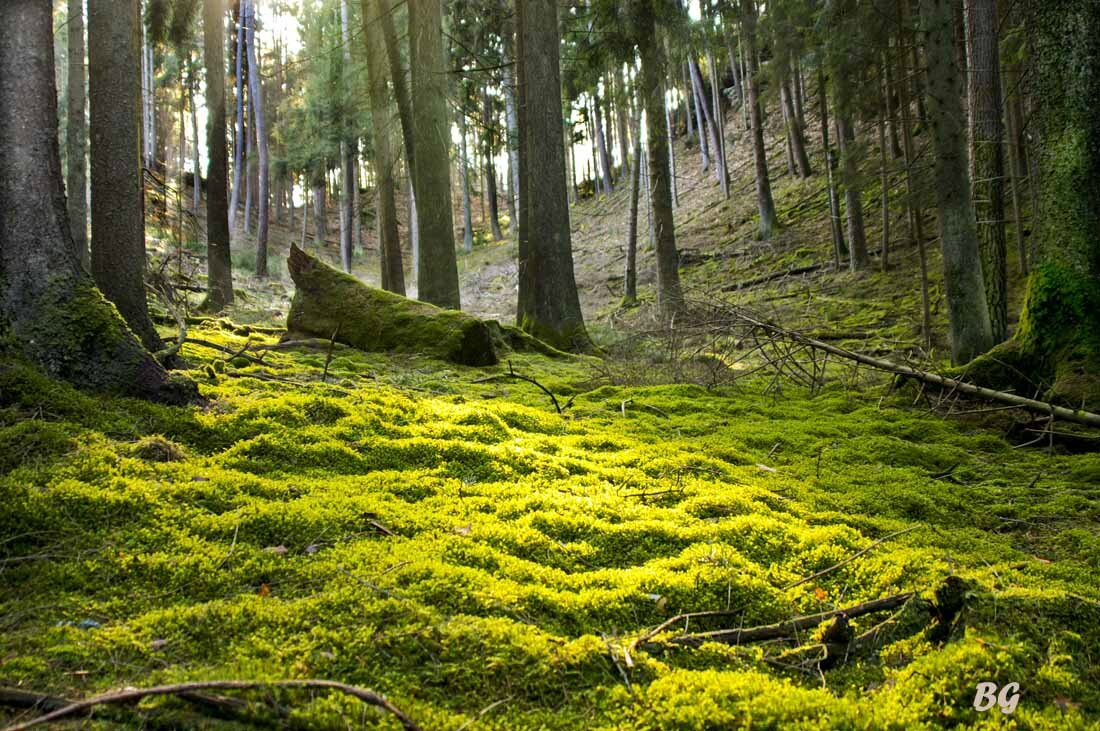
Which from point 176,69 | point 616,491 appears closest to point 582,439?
point 616,491

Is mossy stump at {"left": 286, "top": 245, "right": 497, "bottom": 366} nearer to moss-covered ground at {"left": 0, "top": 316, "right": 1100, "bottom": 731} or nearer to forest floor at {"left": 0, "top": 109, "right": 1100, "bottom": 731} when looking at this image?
forest floor at {"left": 0, "top": 109, "right": 1100, "bottom": 731}

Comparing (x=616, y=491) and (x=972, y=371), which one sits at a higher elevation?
(x=972, y=371)

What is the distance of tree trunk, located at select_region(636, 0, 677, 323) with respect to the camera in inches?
475

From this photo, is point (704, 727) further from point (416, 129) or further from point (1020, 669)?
point (416, 129)

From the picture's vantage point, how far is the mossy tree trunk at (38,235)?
3.60 m

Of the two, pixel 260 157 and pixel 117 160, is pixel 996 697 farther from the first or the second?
pixel 260 157

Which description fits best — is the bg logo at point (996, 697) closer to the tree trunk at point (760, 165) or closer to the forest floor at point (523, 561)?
the forest floor at point (523, 561)

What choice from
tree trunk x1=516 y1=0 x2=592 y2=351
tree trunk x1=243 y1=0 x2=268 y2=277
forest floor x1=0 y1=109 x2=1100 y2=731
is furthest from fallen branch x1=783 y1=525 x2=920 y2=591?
tree trunk x1=243 y1=0 x2=268 y2=277

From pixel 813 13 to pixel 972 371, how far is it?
11316 millimetres

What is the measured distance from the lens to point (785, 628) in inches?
93.4

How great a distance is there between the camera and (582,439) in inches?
192

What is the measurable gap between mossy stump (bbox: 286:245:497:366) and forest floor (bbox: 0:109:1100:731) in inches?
98.9

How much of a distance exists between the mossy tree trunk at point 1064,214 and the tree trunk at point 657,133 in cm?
683

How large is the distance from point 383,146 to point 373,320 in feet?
21.0
